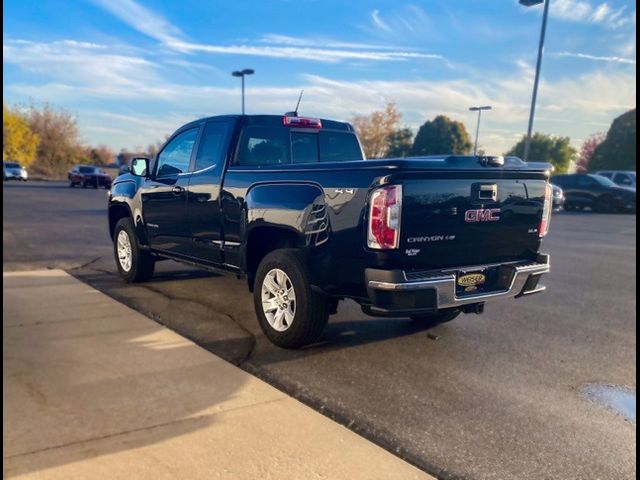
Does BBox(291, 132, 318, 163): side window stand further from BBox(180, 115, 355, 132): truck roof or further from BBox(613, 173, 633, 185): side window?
BBox(613, 173, 633, 185): side window

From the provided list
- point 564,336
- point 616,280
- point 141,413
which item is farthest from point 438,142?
point 141,413

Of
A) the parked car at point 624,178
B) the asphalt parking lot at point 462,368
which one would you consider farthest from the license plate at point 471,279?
the parked car at point 624,178

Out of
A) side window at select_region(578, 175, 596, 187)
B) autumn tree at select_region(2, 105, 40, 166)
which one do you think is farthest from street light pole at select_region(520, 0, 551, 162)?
autumn tree at select_region(2, 105, 40, 166)

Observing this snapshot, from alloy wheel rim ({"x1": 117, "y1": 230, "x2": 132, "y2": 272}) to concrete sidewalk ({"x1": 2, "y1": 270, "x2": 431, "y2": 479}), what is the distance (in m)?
2.01

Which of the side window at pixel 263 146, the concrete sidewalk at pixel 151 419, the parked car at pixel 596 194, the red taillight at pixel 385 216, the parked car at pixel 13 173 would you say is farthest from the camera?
the parked car at pixel 13 173

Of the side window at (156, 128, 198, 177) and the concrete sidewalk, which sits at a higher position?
the side window at (156, 128, 198, 177)

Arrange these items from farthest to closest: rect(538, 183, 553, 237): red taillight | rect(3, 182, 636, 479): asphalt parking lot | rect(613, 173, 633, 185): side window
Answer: rect(613, 173, 633, 185): side window
rect(538, 183, 553, 237): red taillight
rect(3, 182, 636, 479): asphalt parking lot

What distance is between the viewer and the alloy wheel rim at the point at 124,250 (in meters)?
6.69

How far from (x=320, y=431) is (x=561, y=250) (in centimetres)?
977

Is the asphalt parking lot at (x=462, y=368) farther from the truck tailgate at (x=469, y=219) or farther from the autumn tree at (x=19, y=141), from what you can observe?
the autumn tree at (x=19, y=141)

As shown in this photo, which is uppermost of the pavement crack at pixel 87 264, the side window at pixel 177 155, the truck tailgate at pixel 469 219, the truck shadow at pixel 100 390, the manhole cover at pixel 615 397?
the side window at pixel 177 155

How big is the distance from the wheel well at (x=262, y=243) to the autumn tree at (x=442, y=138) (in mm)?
37855

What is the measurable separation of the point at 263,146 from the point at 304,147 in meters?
0.54

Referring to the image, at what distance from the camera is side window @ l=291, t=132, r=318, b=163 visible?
564cm
